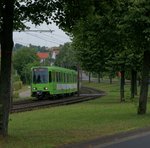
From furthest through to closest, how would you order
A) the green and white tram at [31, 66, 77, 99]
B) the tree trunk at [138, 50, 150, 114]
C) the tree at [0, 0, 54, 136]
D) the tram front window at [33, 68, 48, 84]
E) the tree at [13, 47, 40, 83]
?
1. the tree at [13, 47, 40, 83]
2. the tram front window at [33, 68, 48, 84]
3. the green and white tram at [31, 66, 77, 99]
4. the tree trunk at [138, 50, 150, 114]
5. the tree at [0, 0, 54, 136]

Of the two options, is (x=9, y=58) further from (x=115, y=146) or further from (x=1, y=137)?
(x=115, y=146)

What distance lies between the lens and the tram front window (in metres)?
56.9

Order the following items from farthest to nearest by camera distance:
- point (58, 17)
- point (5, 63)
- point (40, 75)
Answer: point (40, 75)
point (58, 17)
point (5, 63)

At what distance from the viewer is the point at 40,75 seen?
2255 inches

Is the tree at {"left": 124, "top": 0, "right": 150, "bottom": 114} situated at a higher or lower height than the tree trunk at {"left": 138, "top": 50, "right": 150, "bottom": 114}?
higher

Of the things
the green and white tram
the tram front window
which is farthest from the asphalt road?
the tram front window

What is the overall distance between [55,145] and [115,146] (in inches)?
74.3

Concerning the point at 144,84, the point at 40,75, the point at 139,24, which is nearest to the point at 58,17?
the point at 139,24

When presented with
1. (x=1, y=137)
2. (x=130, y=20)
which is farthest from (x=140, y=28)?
(x=1, y=137)

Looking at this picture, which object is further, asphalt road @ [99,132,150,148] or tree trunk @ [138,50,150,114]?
tree trunk @ [138,50,150,114]

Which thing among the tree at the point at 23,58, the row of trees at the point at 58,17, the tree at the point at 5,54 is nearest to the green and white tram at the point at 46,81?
the row of trees at the point at 58,17

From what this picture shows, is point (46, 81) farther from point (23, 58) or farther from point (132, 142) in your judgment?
point (23, 58)

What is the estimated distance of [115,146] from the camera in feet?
50.3

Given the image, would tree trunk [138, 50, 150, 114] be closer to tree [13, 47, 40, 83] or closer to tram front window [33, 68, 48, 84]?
tram front window [33, 68, 48, 84]
